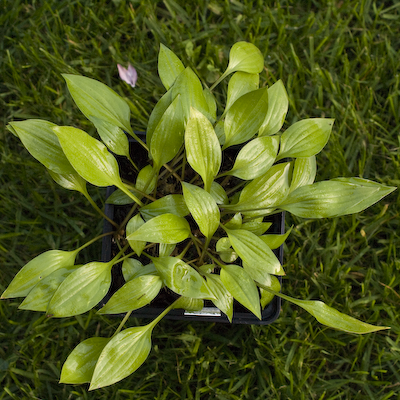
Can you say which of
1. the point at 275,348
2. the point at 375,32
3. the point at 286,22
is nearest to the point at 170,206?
the point at 275,348

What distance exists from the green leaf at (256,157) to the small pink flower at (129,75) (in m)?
0.62

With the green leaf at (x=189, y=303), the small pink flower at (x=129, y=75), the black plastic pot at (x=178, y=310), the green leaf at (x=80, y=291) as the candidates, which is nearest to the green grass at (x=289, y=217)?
the small pink flower at (x=129, y=75)

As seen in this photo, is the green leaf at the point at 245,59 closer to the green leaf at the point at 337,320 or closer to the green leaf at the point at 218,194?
the green leaf at the point at 218,194

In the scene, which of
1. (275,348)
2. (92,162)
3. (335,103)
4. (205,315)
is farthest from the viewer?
(335,103)

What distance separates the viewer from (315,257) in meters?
1.10

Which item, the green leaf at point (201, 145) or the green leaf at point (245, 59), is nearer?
the green leaf at point (201, 145)

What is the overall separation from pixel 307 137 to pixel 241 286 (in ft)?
0.94

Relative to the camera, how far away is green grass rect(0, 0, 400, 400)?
1039mm

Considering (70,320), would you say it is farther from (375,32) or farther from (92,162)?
(375,32)

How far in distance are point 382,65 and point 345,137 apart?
0.25 meters

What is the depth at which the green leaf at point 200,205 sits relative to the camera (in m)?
0.59

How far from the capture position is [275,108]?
750mm

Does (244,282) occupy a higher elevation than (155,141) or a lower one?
lower

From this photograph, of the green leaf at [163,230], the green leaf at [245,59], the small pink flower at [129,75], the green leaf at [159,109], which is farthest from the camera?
the small pink flower at [129,75]
